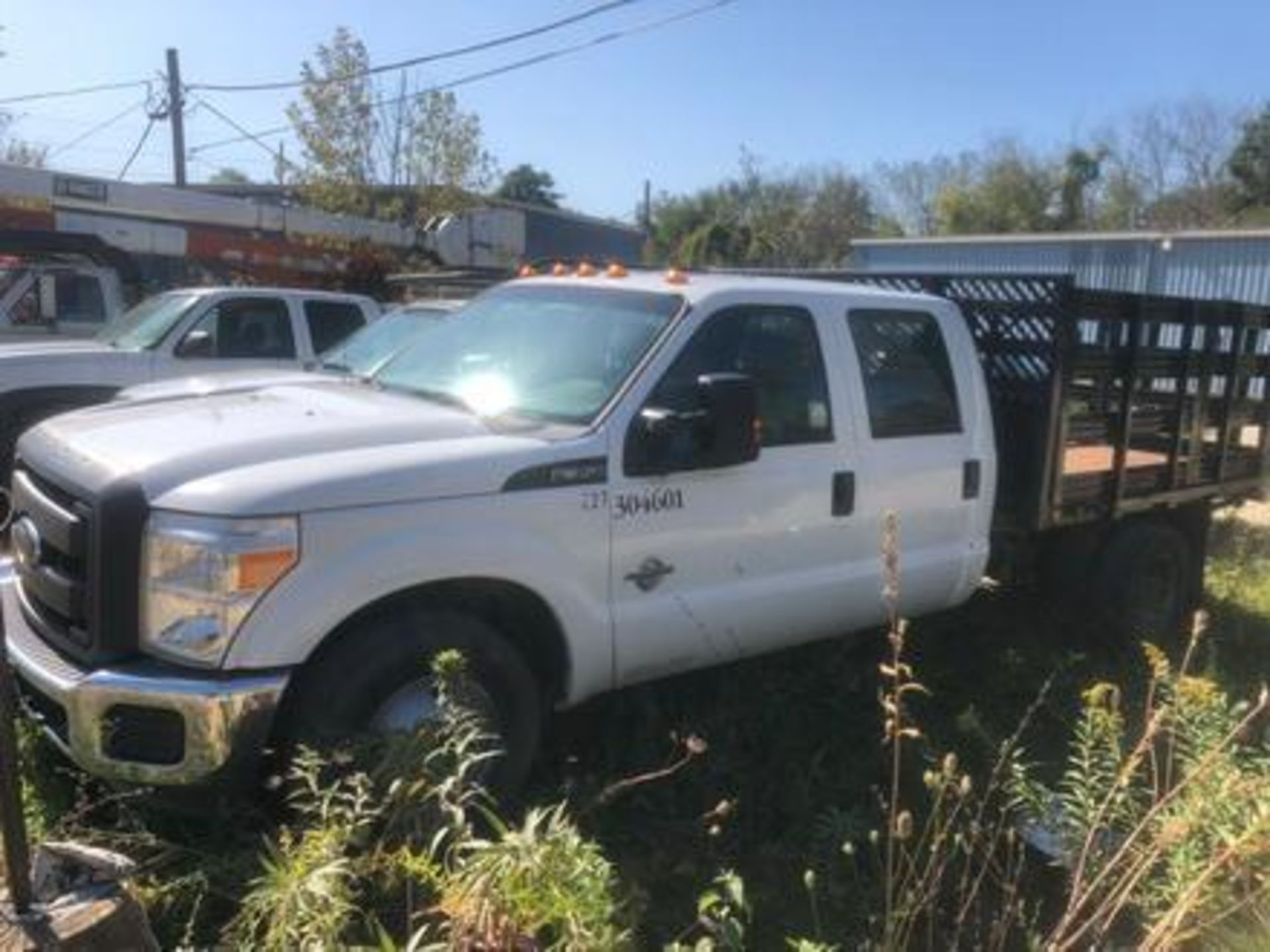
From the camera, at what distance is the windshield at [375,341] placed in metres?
9.48

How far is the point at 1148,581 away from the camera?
7230mm

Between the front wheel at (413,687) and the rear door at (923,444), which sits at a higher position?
the rear door at (923,444)

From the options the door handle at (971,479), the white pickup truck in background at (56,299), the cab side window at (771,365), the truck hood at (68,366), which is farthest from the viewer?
the white pickup truck in background at (56,299)

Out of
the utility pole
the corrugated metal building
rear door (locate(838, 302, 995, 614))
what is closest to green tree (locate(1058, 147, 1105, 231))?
the corrugated metal building

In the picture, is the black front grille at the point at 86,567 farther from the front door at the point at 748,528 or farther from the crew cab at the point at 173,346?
the crew cab at the point at 173,346

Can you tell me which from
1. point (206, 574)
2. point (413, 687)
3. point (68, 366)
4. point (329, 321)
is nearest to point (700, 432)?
point (413, 687)

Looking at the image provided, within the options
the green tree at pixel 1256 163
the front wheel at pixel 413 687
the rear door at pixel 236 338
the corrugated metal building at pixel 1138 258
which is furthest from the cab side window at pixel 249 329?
the green tree at pixel 1256 163

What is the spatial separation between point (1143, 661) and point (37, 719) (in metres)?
5.38

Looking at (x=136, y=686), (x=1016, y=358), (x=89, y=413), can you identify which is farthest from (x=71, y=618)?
(x=1016, y=358)

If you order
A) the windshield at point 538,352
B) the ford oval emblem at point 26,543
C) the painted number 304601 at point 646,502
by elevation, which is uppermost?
the windshield at point 538,352

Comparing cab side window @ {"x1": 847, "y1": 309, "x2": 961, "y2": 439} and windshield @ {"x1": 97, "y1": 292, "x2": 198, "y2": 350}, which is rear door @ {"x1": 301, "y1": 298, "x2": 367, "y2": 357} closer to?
windshield @ {"x1": 97, "y1": 292, "x2": 198, "y2": 350}

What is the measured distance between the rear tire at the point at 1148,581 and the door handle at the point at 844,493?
2.30 metres

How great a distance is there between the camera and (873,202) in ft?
201

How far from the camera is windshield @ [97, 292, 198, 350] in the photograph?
34.8 ft
